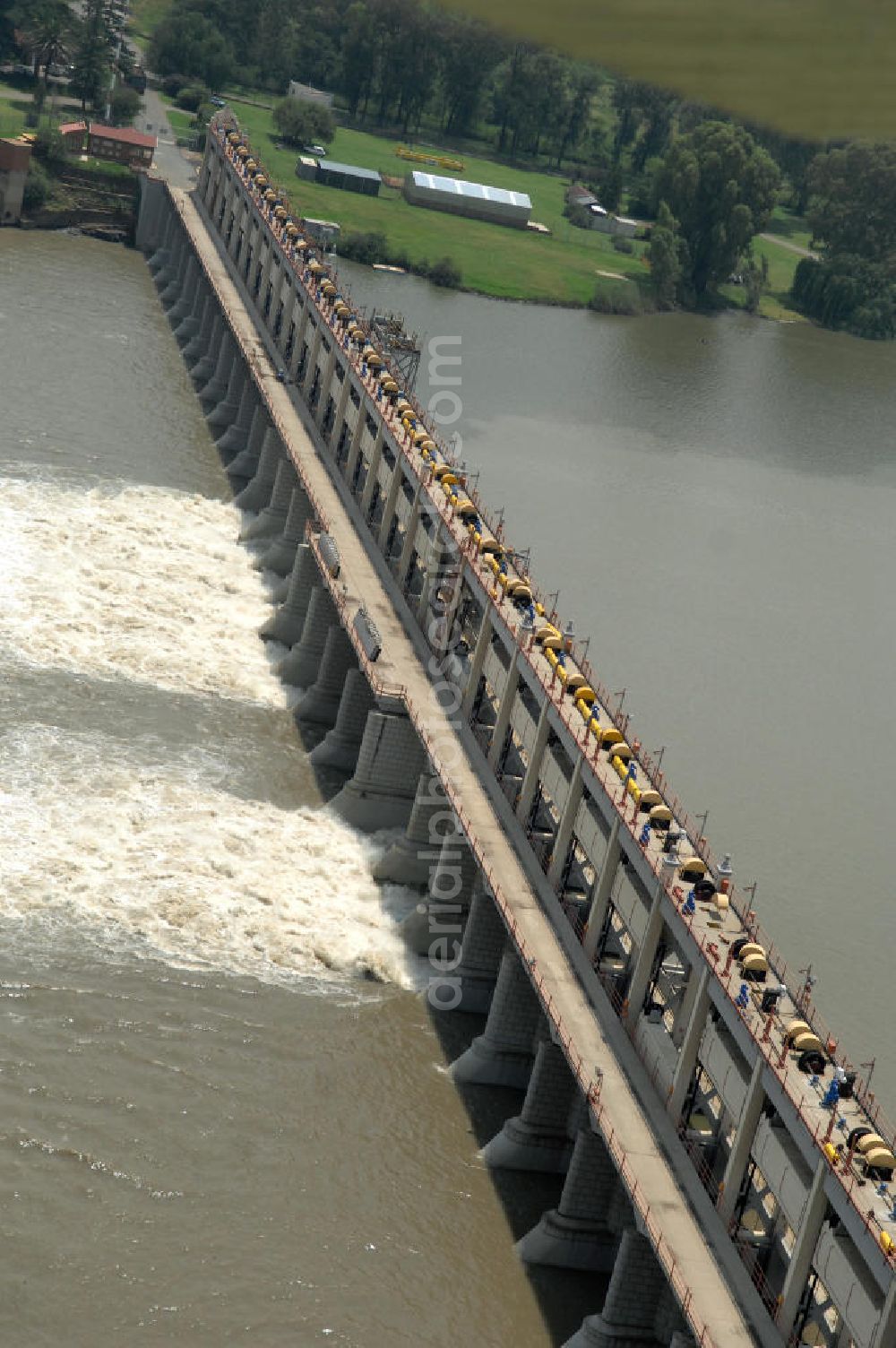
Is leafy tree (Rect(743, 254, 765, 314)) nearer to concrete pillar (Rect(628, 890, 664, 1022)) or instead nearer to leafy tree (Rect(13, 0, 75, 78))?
leafy tree (Rect(13, 0, 75, 78))

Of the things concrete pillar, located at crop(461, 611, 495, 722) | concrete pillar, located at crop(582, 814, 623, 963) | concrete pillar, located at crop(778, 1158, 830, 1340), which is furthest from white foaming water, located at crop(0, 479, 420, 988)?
concrete pillar, located at crop(778, 1158, 830, 1340)

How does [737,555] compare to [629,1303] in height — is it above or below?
above

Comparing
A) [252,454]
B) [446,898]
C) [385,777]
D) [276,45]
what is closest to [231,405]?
[252,454]

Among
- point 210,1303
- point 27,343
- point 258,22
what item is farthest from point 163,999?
point 258,22

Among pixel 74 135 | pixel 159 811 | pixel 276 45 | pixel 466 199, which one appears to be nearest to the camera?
pixel 159 811

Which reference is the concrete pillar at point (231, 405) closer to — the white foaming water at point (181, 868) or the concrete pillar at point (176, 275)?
the concrete pillar at point (176, 275)

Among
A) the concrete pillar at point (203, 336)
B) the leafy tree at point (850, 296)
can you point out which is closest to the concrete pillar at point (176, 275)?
the concrete pillar at point (203, 336)

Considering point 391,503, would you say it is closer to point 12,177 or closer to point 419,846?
point 419,846
